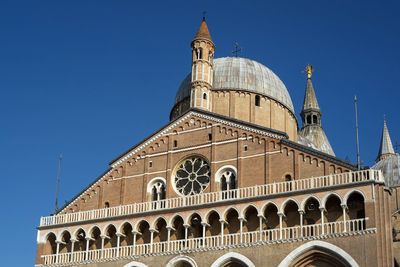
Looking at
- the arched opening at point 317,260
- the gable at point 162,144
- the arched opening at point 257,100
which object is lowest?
the arched opening at point 317,260

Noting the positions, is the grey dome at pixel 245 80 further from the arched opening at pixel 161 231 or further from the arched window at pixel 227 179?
the arched opening at pixel 161 231

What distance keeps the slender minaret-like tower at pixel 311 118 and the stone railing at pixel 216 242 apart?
32782 millimetres

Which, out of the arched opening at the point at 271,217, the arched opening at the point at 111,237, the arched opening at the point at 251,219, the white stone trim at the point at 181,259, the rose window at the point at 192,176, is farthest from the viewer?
the arched opening at the point at 111,237

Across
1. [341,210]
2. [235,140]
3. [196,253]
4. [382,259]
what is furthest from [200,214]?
[382,259]

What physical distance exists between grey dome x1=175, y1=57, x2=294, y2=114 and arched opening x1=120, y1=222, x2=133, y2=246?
13.2m

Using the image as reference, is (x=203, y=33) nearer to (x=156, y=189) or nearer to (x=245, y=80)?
(x=245, y=80)

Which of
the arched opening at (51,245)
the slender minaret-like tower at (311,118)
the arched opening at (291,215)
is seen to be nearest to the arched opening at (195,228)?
the arched opening at (291,215)

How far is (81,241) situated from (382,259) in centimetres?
1904

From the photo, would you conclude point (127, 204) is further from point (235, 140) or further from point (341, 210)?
point (341, 210)

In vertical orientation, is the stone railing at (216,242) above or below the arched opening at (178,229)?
below

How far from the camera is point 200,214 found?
37906 millimetres

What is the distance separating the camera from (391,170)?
5719 centimetres

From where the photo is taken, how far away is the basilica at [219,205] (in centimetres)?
3400

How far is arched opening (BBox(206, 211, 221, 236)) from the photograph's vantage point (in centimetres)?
3800
